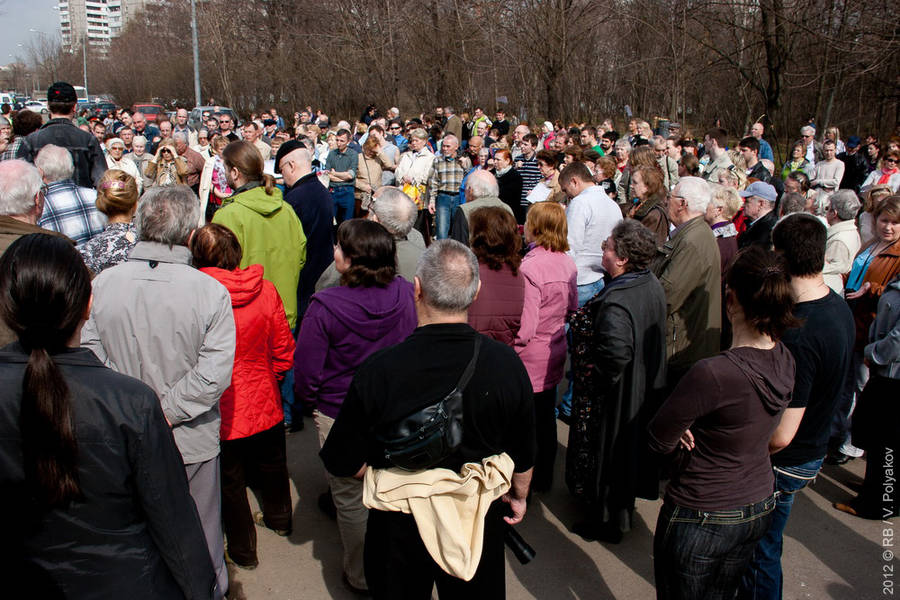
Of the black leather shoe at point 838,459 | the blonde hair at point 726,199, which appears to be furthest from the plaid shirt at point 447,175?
the black leather shoe at point 838,459

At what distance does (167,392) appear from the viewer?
9.15 feet

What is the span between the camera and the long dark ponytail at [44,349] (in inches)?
65.2

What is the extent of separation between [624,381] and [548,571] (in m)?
1.10

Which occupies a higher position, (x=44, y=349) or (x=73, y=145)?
(x=73, y=145)

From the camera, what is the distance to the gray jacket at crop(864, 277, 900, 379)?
11.8ft

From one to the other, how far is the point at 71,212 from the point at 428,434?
10.6 feet

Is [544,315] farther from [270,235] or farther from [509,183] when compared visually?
[509,183]

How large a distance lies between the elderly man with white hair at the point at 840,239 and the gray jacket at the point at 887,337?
92 cm

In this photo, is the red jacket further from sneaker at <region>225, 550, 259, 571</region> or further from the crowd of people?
sneaker at <region>225, 550, 259, 571</region>

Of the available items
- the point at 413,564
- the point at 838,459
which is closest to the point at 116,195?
the point at 413,564

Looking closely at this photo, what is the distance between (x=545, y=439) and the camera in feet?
13.8

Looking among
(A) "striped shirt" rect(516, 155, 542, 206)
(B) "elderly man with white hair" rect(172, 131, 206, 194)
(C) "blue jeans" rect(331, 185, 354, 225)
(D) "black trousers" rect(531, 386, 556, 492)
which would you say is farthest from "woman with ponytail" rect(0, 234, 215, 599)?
(C) "blue jeans" rect(331, 185, 354, 225)

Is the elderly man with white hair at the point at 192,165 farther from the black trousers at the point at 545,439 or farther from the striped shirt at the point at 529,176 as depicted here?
the black trousers at the point at 545,439

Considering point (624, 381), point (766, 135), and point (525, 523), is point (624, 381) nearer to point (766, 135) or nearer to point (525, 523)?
point (525, 523)
